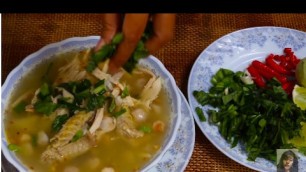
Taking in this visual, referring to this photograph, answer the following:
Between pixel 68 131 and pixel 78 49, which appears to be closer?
pixel 68 131

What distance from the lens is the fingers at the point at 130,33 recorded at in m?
0.50

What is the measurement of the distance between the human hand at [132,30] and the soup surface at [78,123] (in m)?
0.34

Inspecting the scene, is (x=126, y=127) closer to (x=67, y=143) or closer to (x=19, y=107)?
(x=67, y=143)

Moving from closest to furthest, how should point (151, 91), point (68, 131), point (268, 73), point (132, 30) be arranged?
point (132, 30) → point (68, 131) → point (151, 91) → point (268, 73)

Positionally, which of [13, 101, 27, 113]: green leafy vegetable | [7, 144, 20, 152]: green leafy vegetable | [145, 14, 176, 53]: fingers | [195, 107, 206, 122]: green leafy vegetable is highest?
[145, 14, 176, 53]: fingers

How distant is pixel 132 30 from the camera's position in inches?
20.2

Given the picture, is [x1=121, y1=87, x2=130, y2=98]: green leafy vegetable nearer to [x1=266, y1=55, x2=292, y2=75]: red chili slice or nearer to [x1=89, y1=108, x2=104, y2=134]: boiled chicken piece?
[x1=89, y1=108, x2=104, y2=134]: boiled chicken piece

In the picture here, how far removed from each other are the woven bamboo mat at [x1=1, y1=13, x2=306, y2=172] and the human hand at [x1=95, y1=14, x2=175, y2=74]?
582 millimetres

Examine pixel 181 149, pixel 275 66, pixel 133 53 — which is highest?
pixel 133 53

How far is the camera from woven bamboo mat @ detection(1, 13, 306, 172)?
1192mm

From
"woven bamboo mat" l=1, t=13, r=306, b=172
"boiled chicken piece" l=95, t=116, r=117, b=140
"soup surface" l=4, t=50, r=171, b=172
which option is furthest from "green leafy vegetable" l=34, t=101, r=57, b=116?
"woven bamboo mat" l=1, t=13, r=306, b=172

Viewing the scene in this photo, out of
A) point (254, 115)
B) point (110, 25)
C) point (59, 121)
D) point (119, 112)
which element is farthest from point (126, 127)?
point (110, 25)

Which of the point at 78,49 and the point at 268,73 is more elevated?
the point at 78,49

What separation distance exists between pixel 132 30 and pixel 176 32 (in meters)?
0.77
